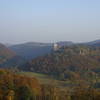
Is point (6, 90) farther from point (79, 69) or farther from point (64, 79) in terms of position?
point (79, 69)

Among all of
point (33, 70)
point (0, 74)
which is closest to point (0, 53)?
point (33, 70)

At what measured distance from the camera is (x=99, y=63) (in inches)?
2189

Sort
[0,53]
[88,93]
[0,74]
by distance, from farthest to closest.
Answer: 1. [0,53]
2. [0,74]
3. [88,93]

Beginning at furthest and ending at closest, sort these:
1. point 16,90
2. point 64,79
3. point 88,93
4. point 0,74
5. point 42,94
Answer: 1. point 64,79
2. point 0,74
3. point 42,94
4. point 16,90
5. point 88,93

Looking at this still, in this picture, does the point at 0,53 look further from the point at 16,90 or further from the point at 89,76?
the point at 16,90

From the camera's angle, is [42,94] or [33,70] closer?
[42,94]

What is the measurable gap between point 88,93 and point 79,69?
28888 millimetres

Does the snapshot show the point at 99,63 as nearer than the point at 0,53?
Yes

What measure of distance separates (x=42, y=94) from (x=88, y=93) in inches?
208

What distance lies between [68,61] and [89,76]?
915cm

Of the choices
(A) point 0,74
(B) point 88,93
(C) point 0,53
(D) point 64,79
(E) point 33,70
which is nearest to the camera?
(B) point 88,93

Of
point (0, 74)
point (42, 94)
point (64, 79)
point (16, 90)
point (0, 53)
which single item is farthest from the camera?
point (0, 53)

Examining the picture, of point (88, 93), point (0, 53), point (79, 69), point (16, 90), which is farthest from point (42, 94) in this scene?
point (0, 53)

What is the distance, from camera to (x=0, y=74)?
2836cm
